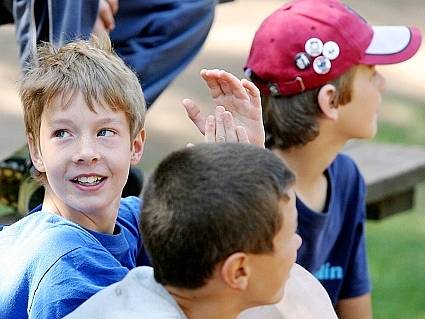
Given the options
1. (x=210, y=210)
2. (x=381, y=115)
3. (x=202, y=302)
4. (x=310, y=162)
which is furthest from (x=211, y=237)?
(x=381, y=115)

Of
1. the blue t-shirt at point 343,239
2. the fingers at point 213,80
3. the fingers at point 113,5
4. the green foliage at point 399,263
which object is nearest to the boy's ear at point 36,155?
the fingers at point 213,80

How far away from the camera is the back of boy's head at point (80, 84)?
2.54m

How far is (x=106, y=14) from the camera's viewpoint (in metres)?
3.66

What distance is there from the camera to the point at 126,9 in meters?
3.94

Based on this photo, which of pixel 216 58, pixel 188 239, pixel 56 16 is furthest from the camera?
pixel 216 58

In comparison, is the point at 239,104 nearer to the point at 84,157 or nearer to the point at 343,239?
the point at 84,157

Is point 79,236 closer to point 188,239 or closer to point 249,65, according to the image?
point 188,239

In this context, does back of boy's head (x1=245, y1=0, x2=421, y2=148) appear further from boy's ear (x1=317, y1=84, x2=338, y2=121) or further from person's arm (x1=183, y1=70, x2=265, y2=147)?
person's arm (x1=183, y1=70, x2=265, y2=147)

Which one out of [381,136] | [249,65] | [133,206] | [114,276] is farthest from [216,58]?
[114,276]

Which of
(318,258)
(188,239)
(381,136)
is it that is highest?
(188,239)

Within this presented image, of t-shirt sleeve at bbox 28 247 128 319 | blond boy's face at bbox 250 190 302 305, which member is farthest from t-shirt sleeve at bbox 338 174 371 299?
blond boy's face at bbox 250 190 302 305

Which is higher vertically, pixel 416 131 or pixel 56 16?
pixel 56 16

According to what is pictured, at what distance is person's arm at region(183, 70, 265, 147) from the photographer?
2.68 m

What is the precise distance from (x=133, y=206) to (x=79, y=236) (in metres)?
0.43
